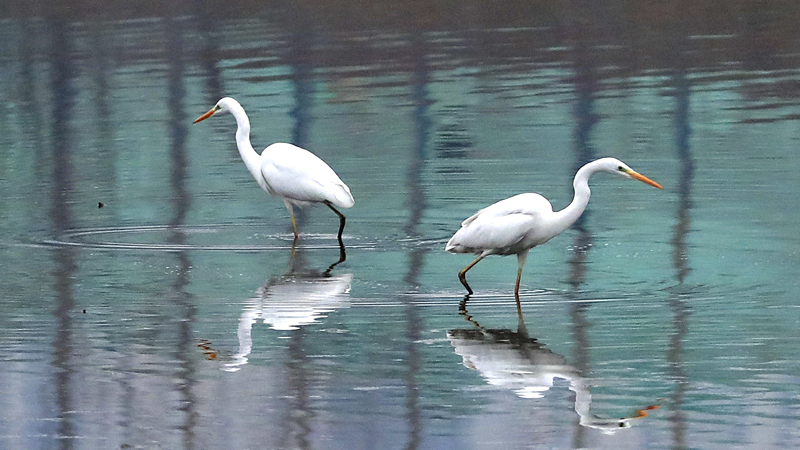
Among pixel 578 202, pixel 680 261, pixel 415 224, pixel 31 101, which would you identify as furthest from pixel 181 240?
pixel 31 101

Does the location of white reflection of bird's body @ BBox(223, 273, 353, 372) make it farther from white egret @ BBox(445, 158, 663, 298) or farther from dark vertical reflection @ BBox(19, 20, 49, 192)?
dark vertical reflection @ BBox(19, 20, 49, 192)

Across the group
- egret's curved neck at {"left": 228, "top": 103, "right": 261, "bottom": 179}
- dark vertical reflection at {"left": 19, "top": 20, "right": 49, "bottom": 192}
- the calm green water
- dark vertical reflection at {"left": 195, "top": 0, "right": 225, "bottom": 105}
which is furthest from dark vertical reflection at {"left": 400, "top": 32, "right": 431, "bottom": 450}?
dark vertical reflection at {"left": 19, "top": 20, "right": 49, "bottom": 192}

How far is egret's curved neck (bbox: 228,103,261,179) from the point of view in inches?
446

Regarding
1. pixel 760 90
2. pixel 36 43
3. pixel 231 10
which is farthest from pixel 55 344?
pixel 231 10

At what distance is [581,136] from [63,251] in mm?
5527

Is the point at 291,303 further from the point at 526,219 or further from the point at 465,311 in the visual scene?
the point at 526,219

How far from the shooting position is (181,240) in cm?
1052

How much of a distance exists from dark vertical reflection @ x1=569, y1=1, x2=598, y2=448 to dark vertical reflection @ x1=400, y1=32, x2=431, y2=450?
0.72 metres

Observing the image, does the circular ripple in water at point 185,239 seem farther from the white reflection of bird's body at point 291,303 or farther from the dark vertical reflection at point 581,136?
the dark vertical reflection at point 581,136

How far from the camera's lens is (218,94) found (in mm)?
18219

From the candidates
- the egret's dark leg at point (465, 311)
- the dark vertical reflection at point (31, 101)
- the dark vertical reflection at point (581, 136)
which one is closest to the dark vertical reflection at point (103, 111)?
the dark vertical reflection at point (31, 101)

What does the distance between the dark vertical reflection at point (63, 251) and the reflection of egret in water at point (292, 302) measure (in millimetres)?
829

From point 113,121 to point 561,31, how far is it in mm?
8793

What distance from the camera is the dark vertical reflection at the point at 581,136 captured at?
7.27 meters
